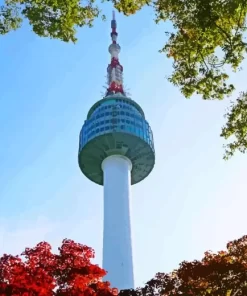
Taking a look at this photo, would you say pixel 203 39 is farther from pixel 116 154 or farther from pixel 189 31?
pixel 116 154

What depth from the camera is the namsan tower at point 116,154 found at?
6178cm

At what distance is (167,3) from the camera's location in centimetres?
1441

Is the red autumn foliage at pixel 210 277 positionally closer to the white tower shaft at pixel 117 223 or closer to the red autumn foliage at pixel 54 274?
the red autumn foliage at pixel 54 274

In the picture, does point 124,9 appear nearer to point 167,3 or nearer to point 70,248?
point 167,3

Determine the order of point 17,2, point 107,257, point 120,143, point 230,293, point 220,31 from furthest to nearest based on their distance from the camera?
point 120,143
point 107,257
point 230,293
point 17,2
point 220,31

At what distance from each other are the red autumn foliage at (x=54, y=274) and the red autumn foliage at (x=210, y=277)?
235 centimetres

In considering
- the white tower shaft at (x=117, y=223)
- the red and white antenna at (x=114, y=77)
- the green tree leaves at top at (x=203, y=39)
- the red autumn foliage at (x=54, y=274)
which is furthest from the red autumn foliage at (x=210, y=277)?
the red and white antenna at (x=114, y=77)

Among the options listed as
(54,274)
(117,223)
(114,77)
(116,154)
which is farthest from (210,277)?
(114,77)

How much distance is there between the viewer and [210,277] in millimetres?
19766

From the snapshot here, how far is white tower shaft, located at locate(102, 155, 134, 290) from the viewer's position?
191 feet

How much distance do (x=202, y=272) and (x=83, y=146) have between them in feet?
169

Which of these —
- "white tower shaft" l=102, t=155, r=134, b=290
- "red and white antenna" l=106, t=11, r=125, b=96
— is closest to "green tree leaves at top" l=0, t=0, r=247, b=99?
"white tower shaft" l=102, t=155, r=134, b=290

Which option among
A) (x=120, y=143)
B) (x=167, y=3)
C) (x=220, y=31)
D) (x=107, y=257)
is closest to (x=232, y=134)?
(x=220, y=31)

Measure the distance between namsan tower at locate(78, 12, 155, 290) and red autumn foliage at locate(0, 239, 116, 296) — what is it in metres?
40.6
